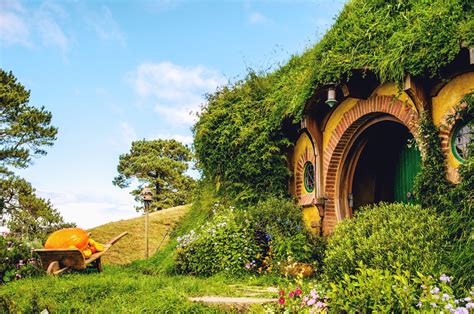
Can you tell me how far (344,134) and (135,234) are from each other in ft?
26.3

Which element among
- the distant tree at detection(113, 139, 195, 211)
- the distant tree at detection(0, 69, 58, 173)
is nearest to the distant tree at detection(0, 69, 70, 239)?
the distant tree at detection(0, 69, 58, 173)

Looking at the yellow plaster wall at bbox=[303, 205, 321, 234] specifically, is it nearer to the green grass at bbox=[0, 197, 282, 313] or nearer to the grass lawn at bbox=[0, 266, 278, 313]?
the green grass at bbox=[0, 197, 282, 313]

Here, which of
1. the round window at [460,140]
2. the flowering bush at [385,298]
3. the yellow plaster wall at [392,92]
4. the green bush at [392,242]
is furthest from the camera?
the yellow plaster wall at [392,92]

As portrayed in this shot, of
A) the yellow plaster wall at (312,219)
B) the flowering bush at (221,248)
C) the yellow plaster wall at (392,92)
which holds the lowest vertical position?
the flowering bush at (221,248)

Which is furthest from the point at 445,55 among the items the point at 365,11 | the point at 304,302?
the point at 304,302

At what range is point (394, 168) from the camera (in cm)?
904

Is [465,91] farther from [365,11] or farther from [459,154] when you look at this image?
[365,11]

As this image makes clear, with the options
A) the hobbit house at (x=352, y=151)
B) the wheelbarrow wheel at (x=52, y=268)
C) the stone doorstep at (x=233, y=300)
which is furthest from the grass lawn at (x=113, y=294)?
the hobbit house at (x=352, y=151)

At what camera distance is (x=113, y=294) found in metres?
6.18

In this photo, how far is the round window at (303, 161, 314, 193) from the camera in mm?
9531

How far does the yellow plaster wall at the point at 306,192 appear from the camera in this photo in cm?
902

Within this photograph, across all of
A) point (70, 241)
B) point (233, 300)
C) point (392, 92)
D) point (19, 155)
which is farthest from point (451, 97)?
point (19, 155)

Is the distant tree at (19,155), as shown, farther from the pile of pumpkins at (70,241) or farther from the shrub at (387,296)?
the shrub at (387,296)

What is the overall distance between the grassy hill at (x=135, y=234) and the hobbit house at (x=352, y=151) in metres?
5.71
